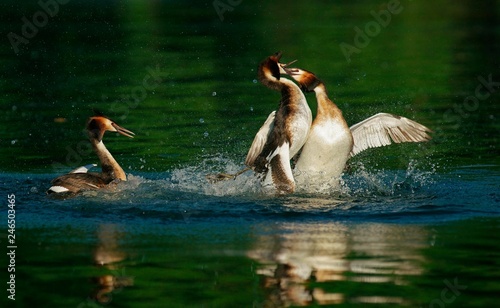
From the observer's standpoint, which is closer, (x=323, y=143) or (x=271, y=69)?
(x=271, y=69)

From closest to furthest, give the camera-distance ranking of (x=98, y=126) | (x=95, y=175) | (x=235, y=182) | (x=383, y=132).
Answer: (x=235, y=182)
(x=95, y=175)
(x=98, y=126)
(x=383, y=132)

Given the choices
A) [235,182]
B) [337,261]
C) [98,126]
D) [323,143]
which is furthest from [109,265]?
[98,126]

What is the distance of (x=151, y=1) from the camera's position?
41.3 metres

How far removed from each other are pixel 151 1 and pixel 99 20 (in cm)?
552

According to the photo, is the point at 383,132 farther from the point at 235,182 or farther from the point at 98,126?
the point at 98,126

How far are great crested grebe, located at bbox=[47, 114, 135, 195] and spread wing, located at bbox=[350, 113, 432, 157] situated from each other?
3281 millimetres

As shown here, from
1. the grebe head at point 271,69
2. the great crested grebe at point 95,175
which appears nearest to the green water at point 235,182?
the great crested grebe at point 95,175

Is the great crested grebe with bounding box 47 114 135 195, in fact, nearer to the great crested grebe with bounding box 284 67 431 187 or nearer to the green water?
the green water

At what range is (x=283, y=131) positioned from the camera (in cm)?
1329

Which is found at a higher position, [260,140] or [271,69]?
[271,69]

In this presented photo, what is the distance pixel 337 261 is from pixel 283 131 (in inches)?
127

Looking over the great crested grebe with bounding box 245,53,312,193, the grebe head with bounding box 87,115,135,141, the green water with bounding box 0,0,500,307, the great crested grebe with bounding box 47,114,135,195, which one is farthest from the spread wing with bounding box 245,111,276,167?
the grebe head with bounding box 87,115,135,141

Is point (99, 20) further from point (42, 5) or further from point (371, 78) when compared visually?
point (371, 78)

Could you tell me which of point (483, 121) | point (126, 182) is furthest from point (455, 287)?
point (483, 121)
